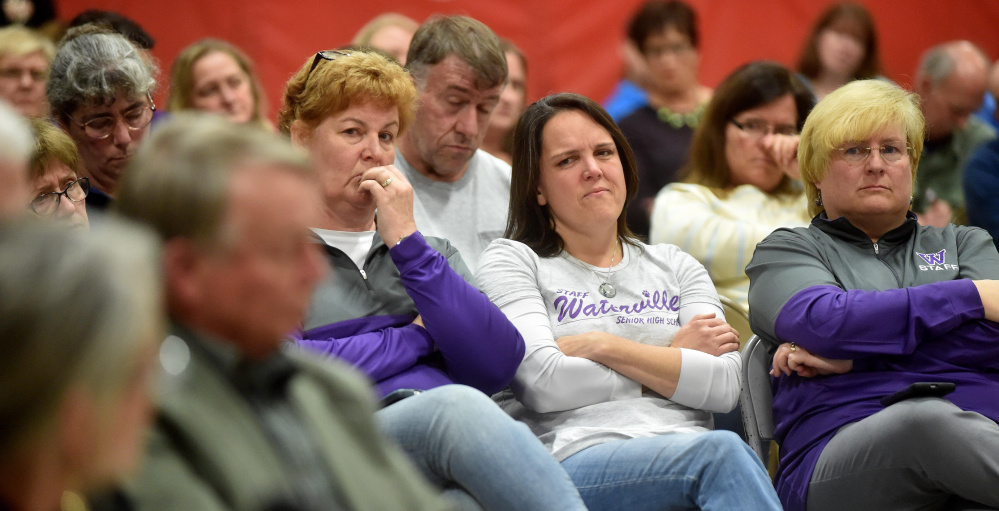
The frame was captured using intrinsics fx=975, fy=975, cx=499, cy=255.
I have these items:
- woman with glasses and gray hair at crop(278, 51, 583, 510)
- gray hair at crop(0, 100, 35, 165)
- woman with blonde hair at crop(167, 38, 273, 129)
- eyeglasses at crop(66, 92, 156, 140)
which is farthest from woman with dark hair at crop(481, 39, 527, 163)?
gray hair at crop(0, 100, 35, 165)

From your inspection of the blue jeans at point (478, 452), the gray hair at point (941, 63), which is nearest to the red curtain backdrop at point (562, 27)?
the gray hair at point (941, 63)

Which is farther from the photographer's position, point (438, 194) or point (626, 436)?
point (438, 194)

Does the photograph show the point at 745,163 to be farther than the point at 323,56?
Yes

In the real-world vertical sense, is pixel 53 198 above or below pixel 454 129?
below

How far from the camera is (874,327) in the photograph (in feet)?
6.43

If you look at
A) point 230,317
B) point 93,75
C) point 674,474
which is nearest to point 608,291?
point 674,474

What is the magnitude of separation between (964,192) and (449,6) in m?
2.42

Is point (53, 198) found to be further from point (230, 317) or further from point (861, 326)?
point (861, 326)

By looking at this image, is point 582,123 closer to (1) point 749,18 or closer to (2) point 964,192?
(2) point 964,192

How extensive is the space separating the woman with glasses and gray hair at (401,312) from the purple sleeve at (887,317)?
2.05ft

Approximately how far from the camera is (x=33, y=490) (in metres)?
0.78

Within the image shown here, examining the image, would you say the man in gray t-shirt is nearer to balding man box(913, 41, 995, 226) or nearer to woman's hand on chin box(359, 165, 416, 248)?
woman's hand on chin box(359, 165, 416, 248)

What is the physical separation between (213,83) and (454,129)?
4.10 ft

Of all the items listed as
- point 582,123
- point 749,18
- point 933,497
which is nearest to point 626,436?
point 933,497
